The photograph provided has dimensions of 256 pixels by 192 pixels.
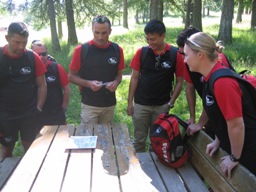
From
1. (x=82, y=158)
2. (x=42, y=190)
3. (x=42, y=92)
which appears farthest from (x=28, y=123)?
(x=42, y=190)

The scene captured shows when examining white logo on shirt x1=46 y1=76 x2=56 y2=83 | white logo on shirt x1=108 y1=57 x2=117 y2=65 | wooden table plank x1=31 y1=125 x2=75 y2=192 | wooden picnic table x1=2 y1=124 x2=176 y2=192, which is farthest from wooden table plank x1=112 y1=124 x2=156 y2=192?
white logo on shirt x1=46 y1=76 x2=56 y2=83

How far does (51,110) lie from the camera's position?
14.7 ft

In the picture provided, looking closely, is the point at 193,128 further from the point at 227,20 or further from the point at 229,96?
the point at 227,20

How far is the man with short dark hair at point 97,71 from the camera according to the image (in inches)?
158

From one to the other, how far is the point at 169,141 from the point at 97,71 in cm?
142

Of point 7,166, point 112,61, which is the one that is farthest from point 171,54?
point 7,166

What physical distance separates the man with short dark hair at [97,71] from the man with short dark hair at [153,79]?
0.28 m

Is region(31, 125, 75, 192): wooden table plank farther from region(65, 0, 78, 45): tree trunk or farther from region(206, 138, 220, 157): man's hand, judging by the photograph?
region(65, 0, 78, 45): tree trunk

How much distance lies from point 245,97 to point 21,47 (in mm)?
2584

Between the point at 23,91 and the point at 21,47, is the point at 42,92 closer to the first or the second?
the point at 23,91

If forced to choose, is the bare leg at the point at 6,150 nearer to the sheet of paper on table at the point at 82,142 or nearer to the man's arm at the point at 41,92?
the man's arm at the point at 41,92

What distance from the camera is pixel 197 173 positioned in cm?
366

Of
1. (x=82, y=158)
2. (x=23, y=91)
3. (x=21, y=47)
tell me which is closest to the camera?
(x=82, y=158)

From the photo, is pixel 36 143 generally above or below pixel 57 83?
below
